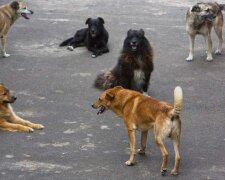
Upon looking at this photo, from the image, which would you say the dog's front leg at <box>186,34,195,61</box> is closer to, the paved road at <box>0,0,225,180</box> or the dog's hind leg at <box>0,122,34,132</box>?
the paved road at <box>0,0,225,180</box>


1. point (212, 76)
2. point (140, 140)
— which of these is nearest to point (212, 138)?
point (140, 140)

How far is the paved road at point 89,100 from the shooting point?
6.76 m

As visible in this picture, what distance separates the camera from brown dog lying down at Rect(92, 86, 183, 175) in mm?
6289

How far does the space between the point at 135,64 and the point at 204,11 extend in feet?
8.21

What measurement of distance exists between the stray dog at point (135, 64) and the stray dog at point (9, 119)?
185cm

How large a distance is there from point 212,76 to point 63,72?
2870 mm

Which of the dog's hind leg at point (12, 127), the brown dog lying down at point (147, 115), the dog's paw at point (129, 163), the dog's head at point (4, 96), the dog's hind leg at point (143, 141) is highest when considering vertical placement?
the brown dog lying down at point (147, 115)

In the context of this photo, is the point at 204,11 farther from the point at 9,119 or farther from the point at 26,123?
the point at 9,119

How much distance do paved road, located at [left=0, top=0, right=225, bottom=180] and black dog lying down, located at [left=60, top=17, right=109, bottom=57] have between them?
0.20m

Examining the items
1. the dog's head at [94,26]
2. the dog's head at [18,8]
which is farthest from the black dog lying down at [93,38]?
the dog's head at [18,8]

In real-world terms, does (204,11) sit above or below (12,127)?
above

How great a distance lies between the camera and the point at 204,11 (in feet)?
35.3

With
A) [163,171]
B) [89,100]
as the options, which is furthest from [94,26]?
[163,171]

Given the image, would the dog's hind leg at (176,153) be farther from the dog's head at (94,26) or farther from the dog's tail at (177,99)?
the dog's head at (94,26)
